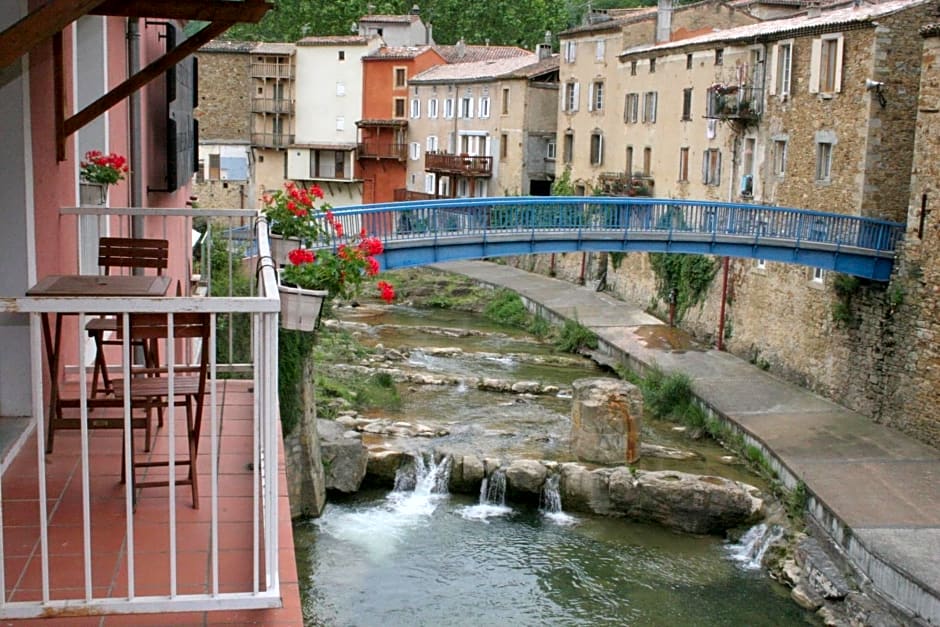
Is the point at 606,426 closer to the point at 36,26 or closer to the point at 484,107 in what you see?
the point at 36,26

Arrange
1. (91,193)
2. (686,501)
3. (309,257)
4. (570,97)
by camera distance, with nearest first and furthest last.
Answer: (91,193) → (309,257) → (686,501) → (570,97)

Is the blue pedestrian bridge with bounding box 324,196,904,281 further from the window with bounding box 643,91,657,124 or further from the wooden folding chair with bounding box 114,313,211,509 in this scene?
the wooden folding chair with bounding box 114,313,211,509

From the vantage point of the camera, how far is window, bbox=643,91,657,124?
33094 millimetres

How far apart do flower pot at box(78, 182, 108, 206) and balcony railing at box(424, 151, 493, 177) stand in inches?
1451

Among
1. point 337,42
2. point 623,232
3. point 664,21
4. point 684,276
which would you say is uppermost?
point 337,42

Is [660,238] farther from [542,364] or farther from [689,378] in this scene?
[542,364]

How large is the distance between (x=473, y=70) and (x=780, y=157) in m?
23.2

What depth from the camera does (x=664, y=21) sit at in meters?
35.1

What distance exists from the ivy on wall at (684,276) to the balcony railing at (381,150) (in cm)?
2211

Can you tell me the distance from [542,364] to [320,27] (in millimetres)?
38117

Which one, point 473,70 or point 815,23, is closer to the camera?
point 815,23

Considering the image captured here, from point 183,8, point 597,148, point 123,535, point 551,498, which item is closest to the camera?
point 123,535

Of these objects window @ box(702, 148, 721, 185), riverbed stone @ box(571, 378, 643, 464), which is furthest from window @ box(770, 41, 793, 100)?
riverbed stone @ box(571, 378, 643, 464)

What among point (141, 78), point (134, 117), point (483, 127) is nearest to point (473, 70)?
point (483, 127)
